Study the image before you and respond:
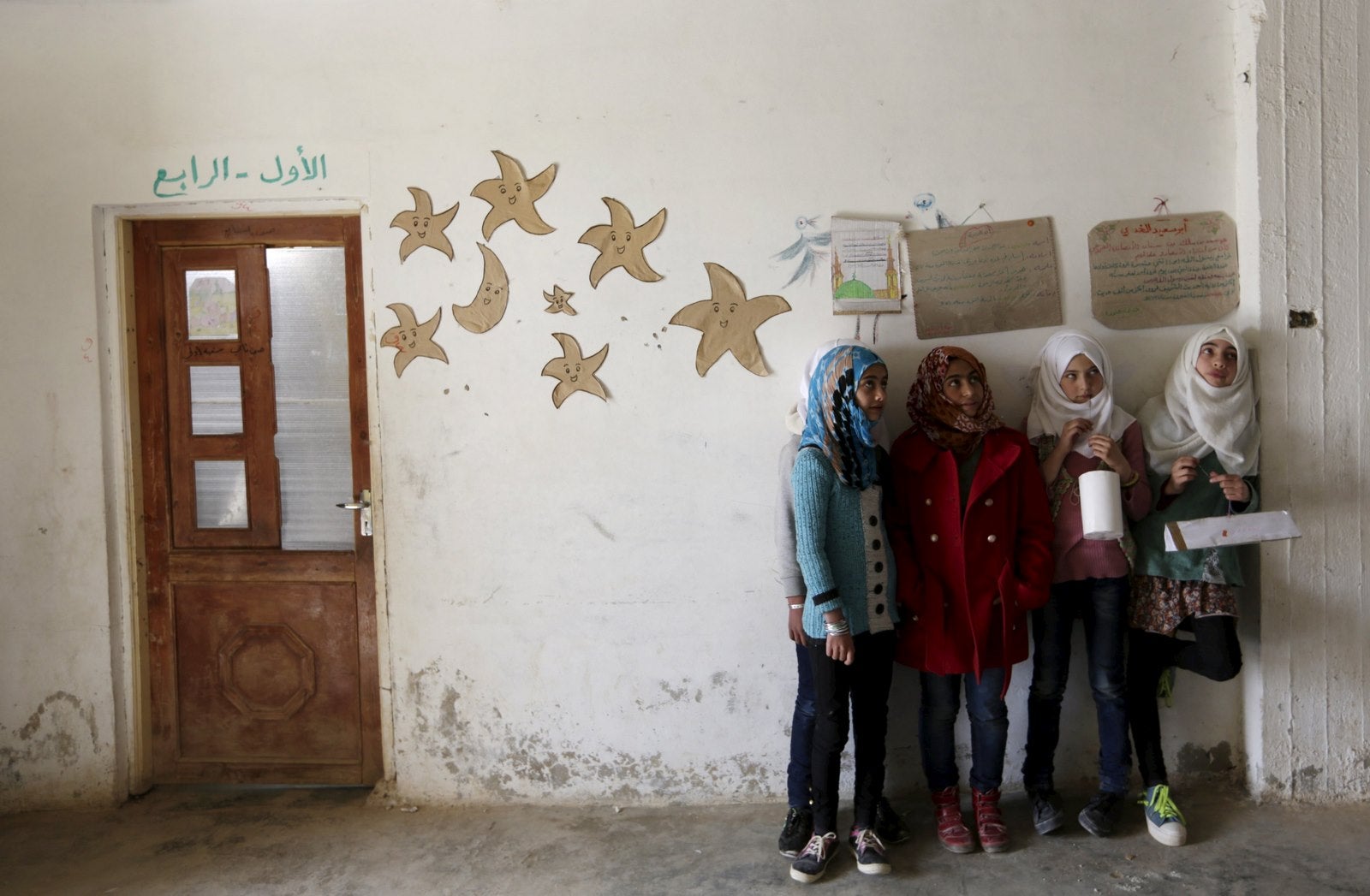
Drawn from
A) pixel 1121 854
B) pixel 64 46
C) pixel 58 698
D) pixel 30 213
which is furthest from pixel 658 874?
pixel 64 46

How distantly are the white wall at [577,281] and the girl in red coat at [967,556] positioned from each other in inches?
11.0

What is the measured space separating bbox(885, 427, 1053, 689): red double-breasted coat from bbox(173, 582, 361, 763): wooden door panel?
81.2 inches

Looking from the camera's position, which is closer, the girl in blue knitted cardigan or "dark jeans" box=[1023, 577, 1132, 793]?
the girl in blue knitted cardigan

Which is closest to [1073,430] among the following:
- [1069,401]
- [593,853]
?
[1069,401]

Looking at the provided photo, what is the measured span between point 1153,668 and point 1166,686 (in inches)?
6.1

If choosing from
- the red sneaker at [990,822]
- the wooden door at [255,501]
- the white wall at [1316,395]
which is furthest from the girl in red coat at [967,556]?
the wooden door at [255,501]

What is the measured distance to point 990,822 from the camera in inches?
109

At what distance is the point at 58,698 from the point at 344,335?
1697 millimetres

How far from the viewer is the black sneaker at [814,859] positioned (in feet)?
8.54

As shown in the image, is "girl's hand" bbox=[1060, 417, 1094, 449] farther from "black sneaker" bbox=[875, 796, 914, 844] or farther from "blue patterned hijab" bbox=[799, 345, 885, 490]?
"black sneaker" bbox=[875, 796, 914, 844]

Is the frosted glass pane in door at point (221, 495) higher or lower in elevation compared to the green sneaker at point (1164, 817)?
higher

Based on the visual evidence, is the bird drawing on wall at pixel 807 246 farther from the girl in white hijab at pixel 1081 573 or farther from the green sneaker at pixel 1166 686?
the green sneaker at pixel 1166 686

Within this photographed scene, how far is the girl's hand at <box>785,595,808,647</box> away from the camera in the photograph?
262 cm

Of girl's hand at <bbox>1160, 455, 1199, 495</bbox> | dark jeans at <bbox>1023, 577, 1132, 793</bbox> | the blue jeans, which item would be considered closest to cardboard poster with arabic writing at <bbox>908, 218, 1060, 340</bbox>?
girl's hand at <bbox>1160, 455, 1199, 495</bbox>
